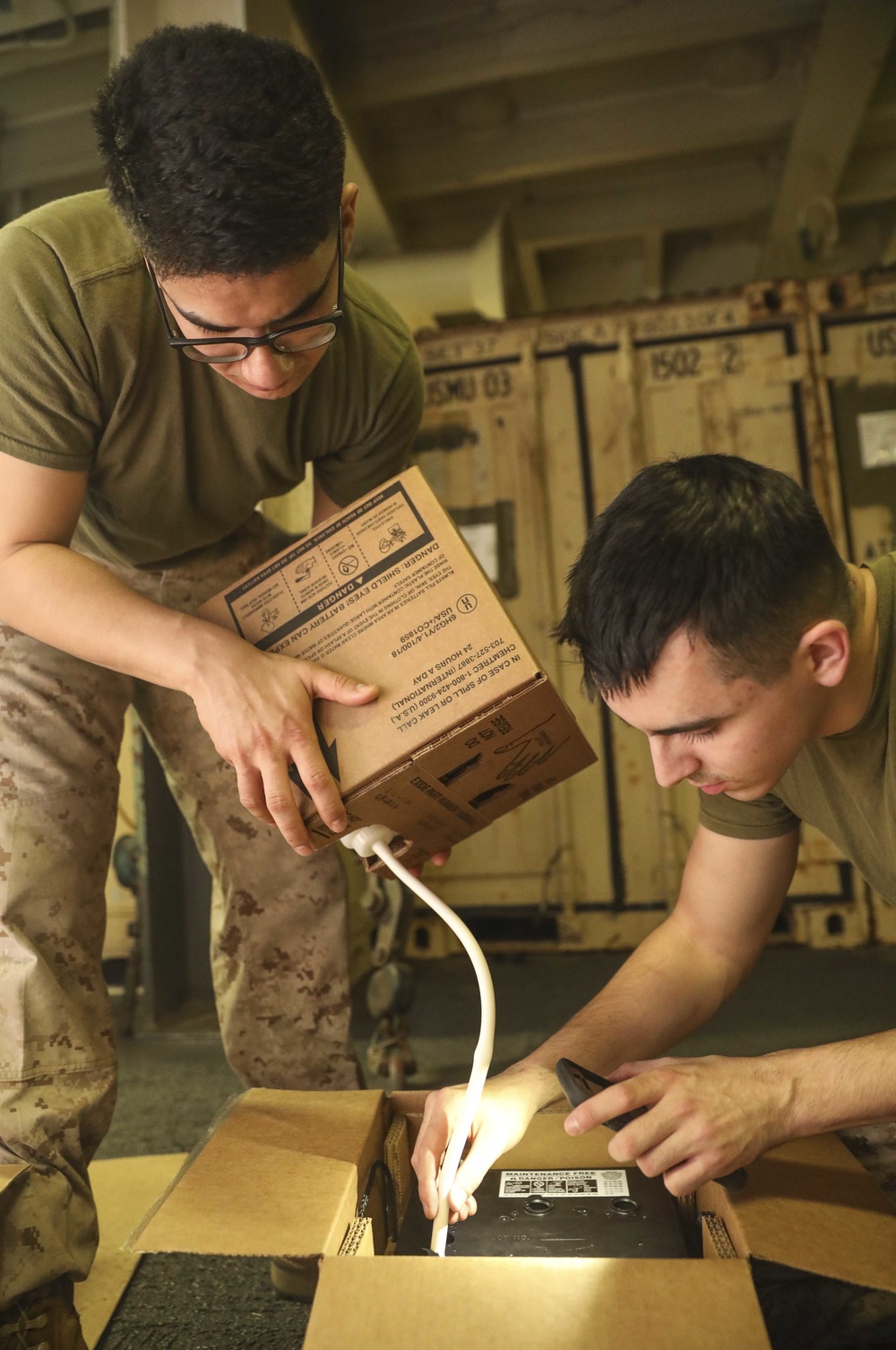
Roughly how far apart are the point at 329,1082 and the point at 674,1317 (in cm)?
79

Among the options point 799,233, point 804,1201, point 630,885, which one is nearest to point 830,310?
point 799,233

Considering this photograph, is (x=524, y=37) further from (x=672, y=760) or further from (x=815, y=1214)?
(x=815, y=1214)

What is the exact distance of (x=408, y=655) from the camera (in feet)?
3.27

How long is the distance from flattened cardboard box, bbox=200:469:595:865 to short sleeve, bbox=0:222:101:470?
0.25 m

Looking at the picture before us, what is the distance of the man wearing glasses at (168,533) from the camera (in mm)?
920

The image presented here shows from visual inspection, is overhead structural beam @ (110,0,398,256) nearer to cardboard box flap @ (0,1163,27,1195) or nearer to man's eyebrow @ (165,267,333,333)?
man's eyebrow @ (165,267,333,333)

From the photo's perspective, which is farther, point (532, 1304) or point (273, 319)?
point (273, 319)

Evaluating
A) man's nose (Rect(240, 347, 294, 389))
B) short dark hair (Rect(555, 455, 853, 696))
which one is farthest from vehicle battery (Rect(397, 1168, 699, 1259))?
man's nose (Rect(240, 347, 294, 389))

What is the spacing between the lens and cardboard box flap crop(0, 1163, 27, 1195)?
891 mm

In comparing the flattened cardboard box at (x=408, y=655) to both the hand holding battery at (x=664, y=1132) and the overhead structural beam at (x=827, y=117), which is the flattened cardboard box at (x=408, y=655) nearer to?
the hand holding battery at (x=664, y=1132)

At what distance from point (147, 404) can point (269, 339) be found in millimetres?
256

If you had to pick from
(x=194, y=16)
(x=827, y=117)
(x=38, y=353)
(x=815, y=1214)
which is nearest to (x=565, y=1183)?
(x=815, y=1214)

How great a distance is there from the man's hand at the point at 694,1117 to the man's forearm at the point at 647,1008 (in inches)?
7.7

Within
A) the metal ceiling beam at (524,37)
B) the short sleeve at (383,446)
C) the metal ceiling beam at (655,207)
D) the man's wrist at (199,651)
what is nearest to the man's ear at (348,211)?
the short sleeve at (383,446)
